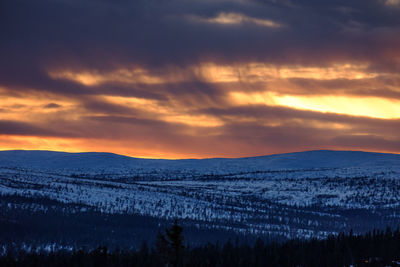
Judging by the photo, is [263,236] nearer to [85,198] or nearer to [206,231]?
[206,231]

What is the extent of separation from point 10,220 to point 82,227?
37.5 ft

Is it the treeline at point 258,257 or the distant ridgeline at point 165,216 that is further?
the distant ridgeline at point 165,216

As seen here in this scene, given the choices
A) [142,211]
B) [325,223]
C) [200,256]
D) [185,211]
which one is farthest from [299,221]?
[200,256]

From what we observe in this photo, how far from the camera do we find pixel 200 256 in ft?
231

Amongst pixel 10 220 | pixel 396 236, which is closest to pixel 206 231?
pixel 10 220

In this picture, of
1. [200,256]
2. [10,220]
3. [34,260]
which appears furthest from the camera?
[10,220]

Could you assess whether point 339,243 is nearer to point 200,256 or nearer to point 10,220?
point 200,256

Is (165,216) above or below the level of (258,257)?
above

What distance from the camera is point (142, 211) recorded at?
13525cm

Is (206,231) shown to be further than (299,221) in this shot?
No

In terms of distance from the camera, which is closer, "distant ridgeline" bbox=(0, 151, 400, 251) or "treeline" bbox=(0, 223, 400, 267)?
"treeline" bbox=(0, 223, 400, 267)

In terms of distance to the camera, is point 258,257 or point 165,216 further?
point 165,216

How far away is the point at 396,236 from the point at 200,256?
2510 cm

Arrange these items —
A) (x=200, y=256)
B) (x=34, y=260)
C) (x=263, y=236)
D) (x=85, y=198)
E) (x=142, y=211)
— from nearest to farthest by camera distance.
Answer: (x=34, y=260) → (x=200, y=256) → (x=263, y=236) → (x=142, y=211) → (x=85, y=198)
